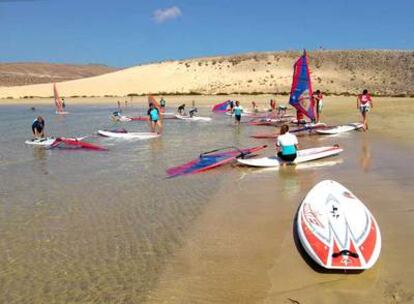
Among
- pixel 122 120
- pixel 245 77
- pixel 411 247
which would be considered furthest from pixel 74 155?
pixel 245 77

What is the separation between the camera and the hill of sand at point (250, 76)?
6372 cm

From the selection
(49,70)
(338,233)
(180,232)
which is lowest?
(180,232)

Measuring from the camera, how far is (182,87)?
6731cm

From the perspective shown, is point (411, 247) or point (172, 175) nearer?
point (411, 247)

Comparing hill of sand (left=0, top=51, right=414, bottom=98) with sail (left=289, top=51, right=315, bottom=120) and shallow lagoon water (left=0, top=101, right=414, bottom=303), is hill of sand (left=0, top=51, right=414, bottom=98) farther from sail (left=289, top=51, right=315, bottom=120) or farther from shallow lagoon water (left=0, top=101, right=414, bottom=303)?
shallow lagoon water (left=0, top=101, right=414, bottom=303)

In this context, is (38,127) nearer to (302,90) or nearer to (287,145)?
(302,90)

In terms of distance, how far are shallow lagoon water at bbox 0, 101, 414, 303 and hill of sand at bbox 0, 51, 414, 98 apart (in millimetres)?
49117

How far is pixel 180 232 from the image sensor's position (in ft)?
21.9

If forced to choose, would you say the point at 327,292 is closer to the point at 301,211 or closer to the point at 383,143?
the point at 301,211

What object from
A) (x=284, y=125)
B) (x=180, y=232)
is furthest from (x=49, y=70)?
(x=180, y=232)

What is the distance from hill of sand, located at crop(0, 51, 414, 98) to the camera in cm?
6372

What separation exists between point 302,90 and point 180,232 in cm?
1123

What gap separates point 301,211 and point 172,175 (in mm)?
4578

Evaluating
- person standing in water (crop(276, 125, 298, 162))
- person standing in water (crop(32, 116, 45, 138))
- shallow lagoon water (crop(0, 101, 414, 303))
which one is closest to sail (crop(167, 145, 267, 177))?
shallow lagoon water (crop(0, 101, 414, 303))
